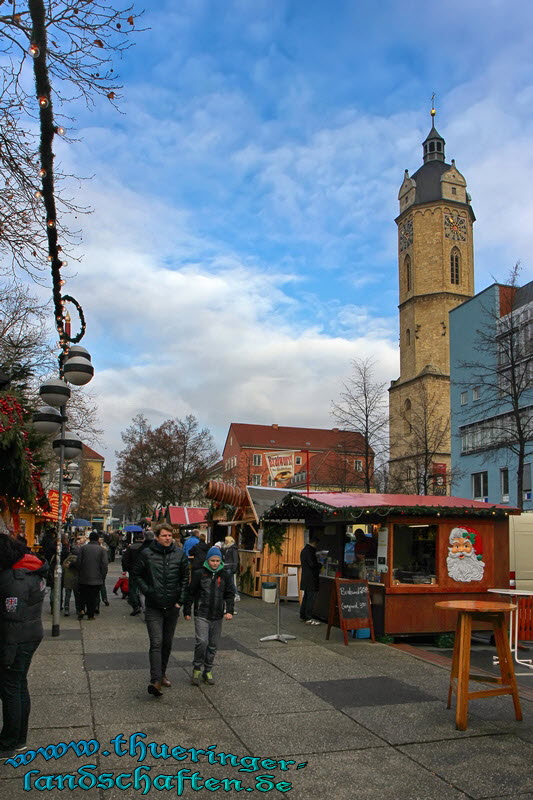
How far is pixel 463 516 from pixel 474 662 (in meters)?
2.52

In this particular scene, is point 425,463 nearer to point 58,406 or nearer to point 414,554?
point 414,554

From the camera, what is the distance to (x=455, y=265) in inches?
3140

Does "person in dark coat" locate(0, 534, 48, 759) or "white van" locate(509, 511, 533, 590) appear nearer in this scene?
"person in dark coat" locate(0, 534, 48, 759)

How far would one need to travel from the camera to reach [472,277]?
79.8 meters

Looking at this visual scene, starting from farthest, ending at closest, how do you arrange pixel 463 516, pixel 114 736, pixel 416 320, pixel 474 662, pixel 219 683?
pixel 416 320, pixel 463 516, pixel 474 662, pixel 219 683, pixel 114 736

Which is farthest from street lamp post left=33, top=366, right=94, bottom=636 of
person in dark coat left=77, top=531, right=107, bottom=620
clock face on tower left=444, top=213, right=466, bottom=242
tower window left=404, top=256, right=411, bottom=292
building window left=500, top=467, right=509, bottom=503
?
clock face on tower left=444, top=213, right=466, bottom=242

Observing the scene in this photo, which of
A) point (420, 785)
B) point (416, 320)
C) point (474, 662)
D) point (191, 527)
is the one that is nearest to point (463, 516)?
point (474, 662)

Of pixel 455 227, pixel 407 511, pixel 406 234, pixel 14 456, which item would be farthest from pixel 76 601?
pixel 406 234

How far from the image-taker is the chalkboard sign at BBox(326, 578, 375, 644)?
35.3ft

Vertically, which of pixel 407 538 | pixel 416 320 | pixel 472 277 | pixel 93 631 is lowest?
pixel 93 631

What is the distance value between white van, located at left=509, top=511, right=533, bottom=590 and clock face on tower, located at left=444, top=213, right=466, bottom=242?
69.9 meters

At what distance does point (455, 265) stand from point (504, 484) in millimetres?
45998

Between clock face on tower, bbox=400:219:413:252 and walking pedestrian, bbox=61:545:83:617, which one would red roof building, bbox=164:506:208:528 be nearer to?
walking pedestrian, bbox=61:545:83:617

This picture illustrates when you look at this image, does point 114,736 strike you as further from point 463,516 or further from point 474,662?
point 463,516
